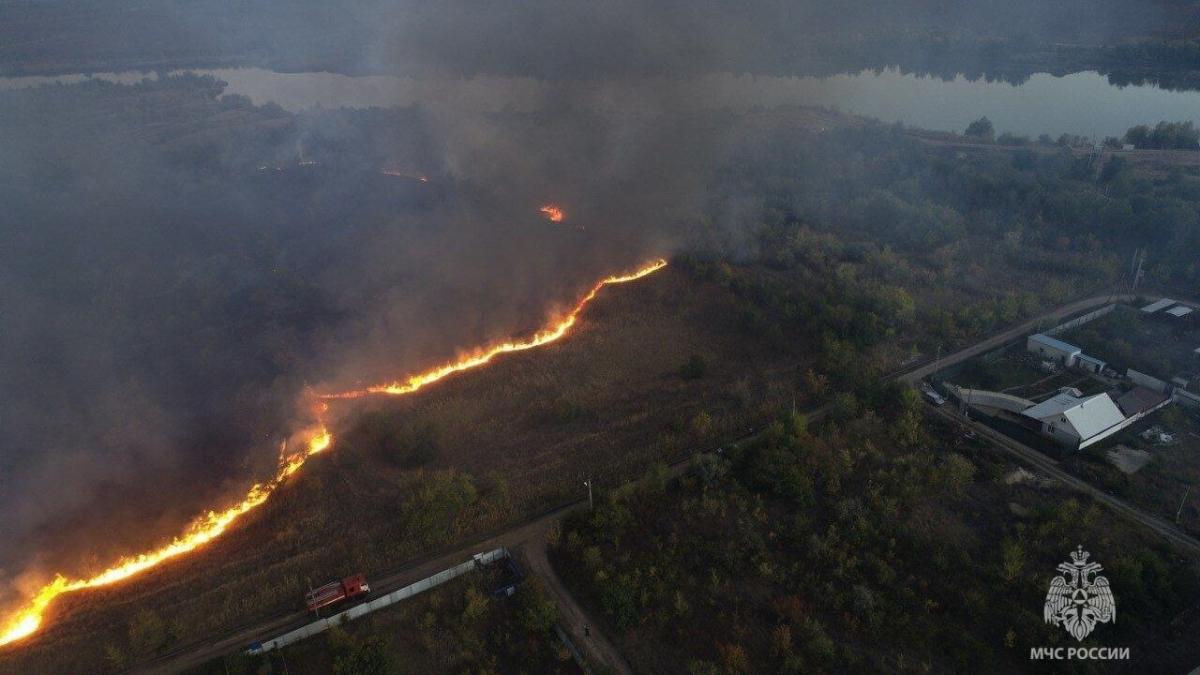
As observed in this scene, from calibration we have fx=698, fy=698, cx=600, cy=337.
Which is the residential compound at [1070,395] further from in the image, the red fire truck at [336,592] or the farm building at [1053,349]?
the red fire truck at [336,592]

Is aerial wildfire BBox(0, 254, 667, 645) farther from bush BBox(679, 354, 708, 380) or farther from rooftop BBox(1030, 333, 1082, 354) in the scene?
rooftop BBox(1030, 333, 1082, 354)

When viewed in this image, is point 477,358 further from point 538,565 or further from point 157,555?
point 157,555

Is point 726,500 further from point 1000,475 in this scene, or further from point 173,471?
point 173,471

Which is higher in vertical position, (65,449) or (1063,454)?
(1063,454)

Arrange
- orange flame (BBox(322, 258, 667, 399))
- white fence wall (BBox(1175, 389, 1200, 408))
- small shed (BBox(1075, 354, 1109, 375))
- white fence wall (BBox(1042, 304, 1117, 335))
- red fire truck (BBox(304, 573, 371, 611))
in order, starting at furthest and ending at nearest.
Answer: white fence wall (BBox(1042, 304, 1117, 335)) < small shed (BBox(1075, 354, 1109, 375)) < orange flame (BBox(322, 258, 667, 399)) < white fence wall (BBox(1175, 389, 1200, 408)) < red fire truck (BBox(304, 573, 371, 611))

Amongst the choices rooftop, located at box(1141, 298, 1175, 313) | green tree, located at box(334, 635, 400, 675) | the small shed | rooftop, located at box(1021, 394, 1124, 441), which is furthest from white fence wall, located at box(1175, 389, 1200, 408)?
green tree, located at box(334, 635, 400, 675)

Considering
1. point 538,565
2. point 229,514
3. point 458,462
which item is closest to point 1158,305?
point 538,565

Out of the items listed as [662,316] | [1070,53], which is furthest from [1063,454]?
[1070,53]
